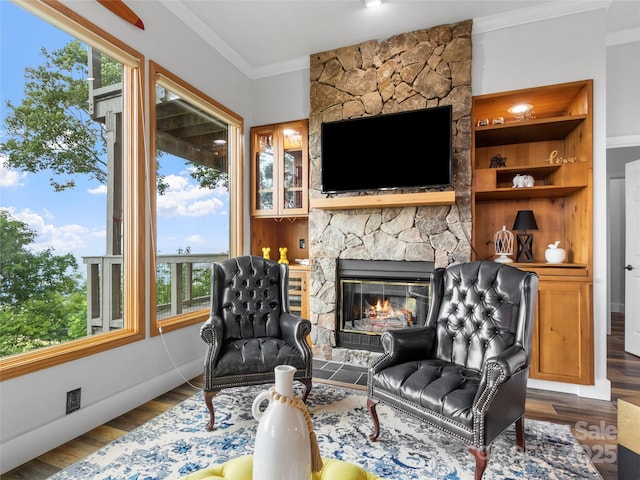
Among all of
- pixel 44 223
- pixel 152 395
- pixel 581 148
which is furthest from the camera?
pixel 581 148

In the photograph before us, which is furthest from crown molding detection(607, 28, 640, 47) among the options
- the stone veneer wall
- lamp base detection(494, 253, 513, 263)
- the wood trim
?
lamp base detection(494, 253, 513, 263)

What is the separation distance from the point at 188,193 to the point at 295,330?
173cm

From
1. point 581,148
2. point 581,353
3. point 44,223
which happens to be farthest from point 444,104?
point 44,223

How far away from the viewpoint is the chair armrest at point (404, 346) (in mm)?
2029

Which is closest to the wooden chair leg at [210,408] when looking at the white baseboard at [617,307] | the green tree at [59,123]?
the green tree at [59,123]

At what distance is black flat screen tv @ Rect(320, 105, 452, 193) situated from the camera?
306cm

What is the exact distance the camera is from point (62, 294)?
216 centimetres

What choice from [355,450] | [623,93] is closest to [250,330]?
[355,450]

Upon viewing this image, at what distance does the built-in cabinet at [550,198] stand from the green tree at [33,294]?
3188mm

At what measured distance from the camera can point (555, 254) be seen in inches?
115

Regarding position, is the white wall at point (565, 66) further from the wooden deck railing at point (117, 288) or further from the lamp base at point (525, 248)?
the wooden deck railing at point (117, 288)

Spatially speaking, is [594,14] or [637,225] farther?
[637,225]

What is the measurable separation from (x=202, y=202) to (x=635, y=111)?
4294 mm

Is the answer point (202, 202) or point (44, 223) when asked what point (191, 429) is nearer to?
point (44, 223)
